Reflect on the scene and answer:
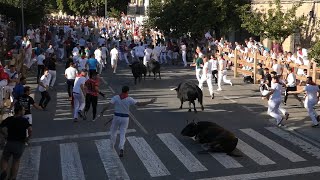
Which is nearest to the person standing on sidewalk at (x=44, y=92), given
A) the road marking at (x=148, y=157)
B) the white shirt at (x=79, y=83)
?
the white shirt at (x=79, y=83)

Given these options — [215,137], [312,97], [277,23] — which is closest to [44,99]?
[215,137]

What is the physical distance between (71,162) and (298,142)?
6206 millimetres

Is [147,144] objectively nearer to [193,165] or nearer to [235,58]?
[193,165]

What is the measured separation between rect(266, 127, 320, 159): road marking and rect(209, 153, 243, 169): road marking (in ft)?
7.20

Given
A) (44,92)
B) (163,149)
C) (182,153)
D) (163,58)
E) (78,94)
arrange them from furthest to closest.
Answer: (163,58)
(44,92)
(78,94)
(163,149)
(182,153)

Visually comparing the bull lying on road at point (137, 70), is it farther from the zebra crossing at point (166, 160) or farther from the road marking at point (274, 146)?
the zebra crossing at point (166, 160)

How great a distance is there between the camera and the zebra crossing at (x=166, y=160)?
1117 cm

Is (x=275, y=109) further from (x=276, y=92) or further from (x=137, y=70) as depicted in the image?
(x=137, y=70)

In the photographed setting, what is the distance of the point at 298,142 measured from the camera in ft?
46.0

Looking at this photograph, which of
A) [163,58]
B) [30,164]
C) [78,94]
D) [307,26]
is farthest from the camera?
[163,58]

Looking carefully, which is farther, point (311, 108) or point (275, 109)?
point (275, 109)

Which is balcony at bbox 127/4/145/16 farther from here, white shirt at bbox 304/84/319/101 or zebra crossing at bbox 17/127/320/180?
zebra crossing at bbox 17/127/320/180

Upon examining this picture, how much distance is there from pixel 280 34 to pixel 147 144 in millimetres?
18289

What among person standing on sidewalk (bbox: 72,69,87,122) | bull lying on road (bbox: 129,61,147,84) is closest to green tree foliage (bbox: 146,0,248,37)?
bull lying on road (bbox: 129,61,147,84)
